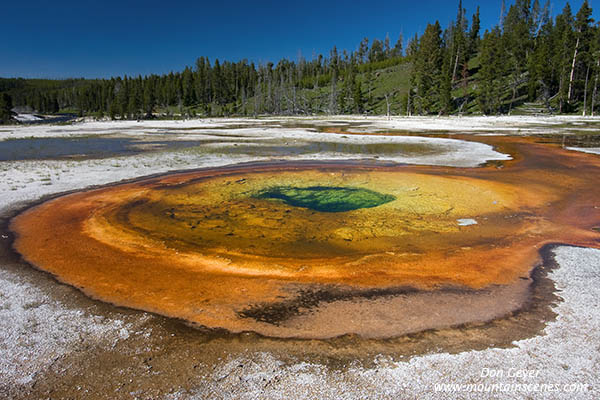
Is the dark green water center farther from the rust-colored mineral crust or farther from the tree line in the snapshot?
the tree line

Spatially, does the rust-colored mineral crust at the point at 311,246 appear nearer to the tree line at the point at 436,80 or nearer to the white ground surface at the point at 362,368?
the white ground surface at the point at 362,368

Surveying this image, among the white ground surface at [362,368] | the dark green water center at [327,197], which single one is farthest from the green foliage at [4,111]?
the white ground surface at [362,368]

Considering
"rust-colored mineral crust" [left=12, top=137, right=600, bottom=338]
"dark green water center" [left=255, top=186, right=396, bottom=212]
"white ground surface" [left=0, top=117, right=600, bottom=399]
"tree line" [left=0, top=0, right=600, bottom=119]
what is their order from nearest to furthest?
1. "white ground surface" [left=0, top=117, right=600, bottom=399]
2. "rust-colored mineral crust" [left=12, top=137, right=600, bottom=338]
3. "dark green water center" [left=255, top=186, right=396, bottom=212]
4. "tree line" [left=0, top=0, right=600, bottom=119]

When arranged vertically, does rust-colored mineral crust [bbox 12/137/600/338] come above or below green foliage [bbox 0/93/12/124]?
below

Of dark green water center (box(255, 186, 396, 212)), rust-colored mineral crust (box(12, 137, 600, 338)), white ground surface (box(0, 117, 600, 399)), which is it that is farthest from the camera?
dark green water center (box(255, 186, 396, 212))

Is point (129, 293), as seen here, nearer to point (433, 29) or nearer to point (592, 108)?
point (592, 108)

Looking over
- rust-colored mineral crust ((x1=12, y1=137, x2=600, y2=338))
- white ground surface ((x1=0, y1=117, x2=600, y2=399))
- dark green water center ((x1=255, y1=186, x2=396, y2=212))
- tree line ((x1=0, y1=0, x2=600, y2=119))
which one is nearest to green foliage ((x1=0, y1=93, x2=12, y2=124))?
tree line ((x1=0, y1=0, x2=600, y2=119))

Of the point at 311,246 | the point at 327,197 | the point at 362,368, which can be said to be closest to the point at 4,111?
the point at 327,197
